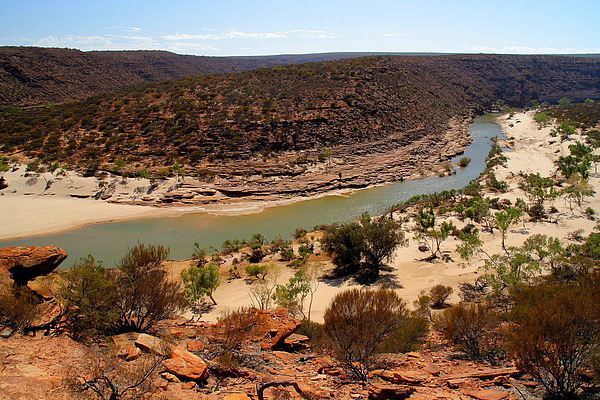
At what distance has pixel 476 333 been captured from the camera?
10.5 meters

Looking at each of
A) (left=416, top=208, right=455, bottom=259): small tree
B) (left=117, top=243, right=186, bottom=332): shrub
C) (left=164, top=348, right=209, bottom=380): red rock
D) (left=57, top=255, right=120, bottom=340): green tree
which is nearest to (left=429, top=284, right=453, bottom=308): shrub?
(left=416, top=208, right=455, bottom=259): small tree

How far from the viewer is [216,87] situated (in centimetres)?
6088

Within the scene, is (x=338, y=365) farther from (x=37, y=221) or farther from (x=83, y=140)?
(x=83, y=140)

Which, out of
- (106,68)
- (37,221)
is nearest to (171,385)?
(37,221)

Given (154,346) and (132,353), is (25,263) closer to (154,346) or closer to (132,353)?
(132,353)

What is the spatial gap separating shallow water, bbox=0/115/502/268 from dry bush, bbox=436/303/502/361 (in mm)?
19550

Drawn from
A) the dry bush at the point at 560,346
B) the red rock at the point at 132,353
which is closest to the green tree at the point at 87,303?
the red rock at the point at 132,353

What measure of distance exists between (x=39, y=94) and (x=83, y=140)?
122 feet

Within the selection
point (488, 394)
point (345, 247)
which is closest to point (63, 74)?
point (345, 247)

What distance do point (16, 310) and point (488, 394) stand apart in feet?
38.6

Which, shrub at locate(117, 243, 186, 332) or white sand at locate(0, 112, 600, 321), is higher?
shrub at locate(117, 243, 186, 332)

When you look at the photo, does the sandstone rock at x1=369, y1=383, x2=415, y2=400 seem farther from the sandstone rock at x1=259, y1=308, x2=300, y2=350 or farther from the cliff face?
the cliff face

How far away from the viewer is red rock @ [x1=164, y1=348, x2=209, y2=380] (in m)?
7.98

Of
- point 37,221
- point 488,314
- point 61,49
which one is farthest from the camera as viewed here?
point 61,49
